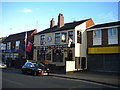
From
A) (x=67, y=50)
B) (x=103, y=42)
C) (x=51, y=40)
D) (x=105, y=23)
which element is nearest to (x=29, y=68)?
(x=67, y=50)

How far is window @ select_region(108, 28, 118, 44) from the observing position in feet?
79.1

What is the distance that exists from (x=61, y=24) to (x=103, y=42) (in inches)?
346

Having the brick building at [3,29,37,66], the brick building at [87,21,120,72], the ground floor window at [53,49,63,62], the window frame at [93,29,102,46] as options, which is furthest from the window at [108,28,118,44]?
the brick building at [3,29,37,66]

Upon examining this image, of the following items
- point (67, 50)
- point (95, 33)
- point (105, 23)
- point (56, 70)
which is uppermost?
point (105, 23)

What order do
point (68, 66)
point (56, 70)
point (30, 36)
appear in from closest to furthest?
point (68, 66) < point (56, 70) < point (30, 36)

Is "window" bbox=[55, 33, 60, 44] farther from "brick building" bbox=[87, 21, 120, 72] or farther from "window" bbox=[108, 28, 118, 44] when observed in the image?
"window" bbox=[108, 28, 118, 44]

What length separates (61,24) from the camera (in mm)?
30516

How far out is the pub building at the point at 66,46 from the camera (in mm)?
25625

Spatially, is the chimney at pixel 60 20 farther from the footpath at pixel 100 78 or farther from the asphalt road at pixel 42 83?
the asphalt road at pixel 42 83

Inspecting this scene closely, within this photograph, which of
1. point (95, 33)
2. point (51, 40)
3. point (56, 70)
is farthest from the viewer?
point (51, 40)

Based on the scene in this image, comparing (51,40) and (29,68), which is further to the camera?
(51,40)

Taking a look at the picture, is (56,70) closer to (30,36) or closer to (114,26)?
(114,26)

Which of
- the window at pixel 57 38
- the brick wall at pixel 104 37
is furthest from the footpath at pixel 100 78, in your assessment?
the window at pixel 57 38

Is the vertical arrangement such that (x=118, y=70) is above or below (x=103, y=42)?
below
